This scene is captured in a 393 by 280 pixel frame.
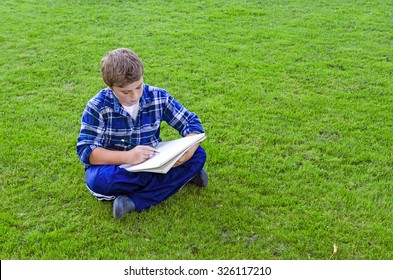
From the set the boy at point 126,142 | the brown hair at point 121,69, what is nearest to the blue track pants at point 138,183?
the boy at point 126,142

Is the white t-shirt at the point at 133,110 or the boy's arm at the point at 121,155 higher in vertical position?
the white t-shirt at the point at 133,110

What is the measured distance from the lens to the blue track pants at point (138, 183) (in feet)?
12.2

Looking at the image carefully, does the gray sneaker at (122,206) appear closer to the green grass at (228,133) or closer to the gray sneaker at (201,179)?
the green grass at (228,133)

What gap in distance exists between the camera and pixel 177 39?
27.0ft

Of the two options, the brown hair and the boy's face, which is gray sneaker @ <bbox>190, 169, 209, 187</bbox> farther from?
the brown hair

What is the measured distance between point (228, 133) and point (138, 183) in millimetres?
1622

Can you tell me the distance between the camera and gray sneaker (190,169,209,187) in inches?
161

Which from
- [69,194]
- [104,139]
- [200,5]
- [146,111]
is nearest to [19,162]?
[69,194]

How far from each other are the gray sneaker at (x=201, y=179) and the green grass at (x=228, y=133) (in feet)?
0.23

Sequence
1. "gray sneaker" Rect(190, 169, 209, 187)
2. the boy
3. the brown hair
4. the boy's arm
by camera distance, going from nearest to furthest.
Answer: the brown hair, the boy, the boy's arm, "gray sneaker" Rect(190, 169, 209, 187)

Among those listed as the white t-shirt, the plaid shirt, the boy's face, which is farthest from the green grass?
the boy's face

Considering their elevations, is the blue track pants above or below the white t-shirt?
below

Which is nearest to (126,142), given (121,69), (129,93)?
(129,93)

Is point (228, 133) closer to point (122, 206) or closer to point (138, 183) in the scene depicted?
point (138, 183)
